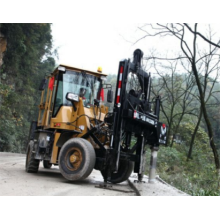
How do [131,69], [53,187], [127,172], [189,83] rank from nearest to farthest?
[53,187], [131,69], [127,172], [189,83]

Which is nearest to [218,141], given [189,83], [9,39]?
[189,83]

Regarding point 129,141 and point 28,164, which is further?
point 28,164

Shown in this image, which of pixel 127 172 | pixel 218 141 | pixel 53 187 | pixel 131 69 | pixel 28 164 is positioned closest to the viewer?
pixel 53 187

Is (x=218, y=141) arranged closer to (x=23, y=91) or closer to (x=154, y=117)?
(x=23, y=91)

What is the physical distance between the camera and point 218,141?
30062mm

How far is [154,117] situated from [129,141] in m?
0.93

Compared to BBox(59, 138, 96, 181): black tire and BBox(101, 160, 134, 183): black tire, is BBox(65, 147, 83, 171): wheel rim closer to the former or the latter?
BBox(59, 138, 96, 181): black tire

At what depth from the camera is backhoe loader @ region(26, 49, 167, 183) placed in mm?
7164

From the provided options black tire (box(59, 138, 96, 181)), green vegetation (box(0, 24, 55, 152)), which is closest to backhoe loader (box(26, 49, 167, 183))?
black tire (box(59, 138, 96, 181))

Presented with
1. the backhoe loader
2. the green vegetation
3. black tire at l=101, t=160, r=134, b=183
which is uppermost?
the green vegetation

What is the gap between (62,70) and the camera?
28.7ft

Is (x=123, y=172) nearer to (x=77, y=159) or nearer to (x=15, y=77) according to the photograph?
(x=77, y=159)

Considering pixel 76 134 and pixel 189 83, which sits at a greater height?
pixel 189 83

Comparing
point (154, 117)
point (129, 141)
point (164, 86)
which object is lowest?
point (129, 141)
